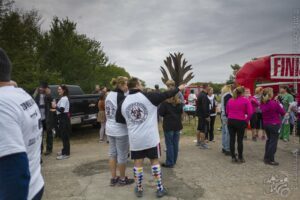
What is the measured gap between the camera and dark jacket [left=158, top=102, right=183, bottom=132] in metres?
6.00

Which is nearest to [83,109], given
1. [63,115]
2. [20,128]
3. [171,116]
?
[63,115]

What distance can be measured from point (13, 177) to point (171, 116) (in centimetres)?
480

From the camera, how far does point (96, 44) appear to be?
107 ft

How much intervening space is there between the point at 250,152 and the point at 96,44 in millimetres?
28010

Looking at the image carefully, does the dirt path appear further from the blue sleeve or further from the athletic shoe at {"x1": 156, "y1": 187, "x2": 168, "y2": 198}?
the blue sleeve

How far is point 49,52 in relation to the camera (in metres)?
26.5

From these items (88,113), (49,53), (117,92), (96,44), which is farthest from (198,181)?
(96,44)

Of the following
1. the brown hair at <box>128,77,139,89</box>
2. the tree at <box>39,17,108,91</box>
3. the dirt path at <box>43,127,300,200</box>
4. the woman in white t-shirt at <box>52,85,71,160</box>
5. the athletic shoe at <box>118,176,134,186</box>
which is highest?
the tree at <box>39,17,108,91</box>

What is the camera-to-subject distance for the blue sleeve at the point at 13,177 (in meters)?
1.43

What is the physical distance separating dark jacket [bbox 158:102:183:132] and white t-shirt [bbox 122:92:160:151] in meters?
1.66

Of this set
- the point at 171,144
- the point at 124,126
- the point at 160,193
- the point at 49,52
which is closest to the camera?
the point at 160,193

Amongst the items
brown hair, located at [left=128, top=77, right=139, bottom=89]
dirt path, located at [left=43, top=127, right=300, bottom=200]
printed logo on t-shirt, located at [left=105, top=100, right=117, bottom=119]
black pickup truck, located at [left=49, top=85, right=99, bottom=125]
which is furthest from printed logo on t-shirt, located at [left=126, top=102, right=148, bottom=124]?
black pickup truck, located at [left=49, top=85, right=99, bottom=125]

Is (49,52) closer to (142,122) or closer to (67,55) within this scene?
(67,55)

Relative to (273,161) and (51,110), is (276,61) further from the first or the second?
(51,110)
